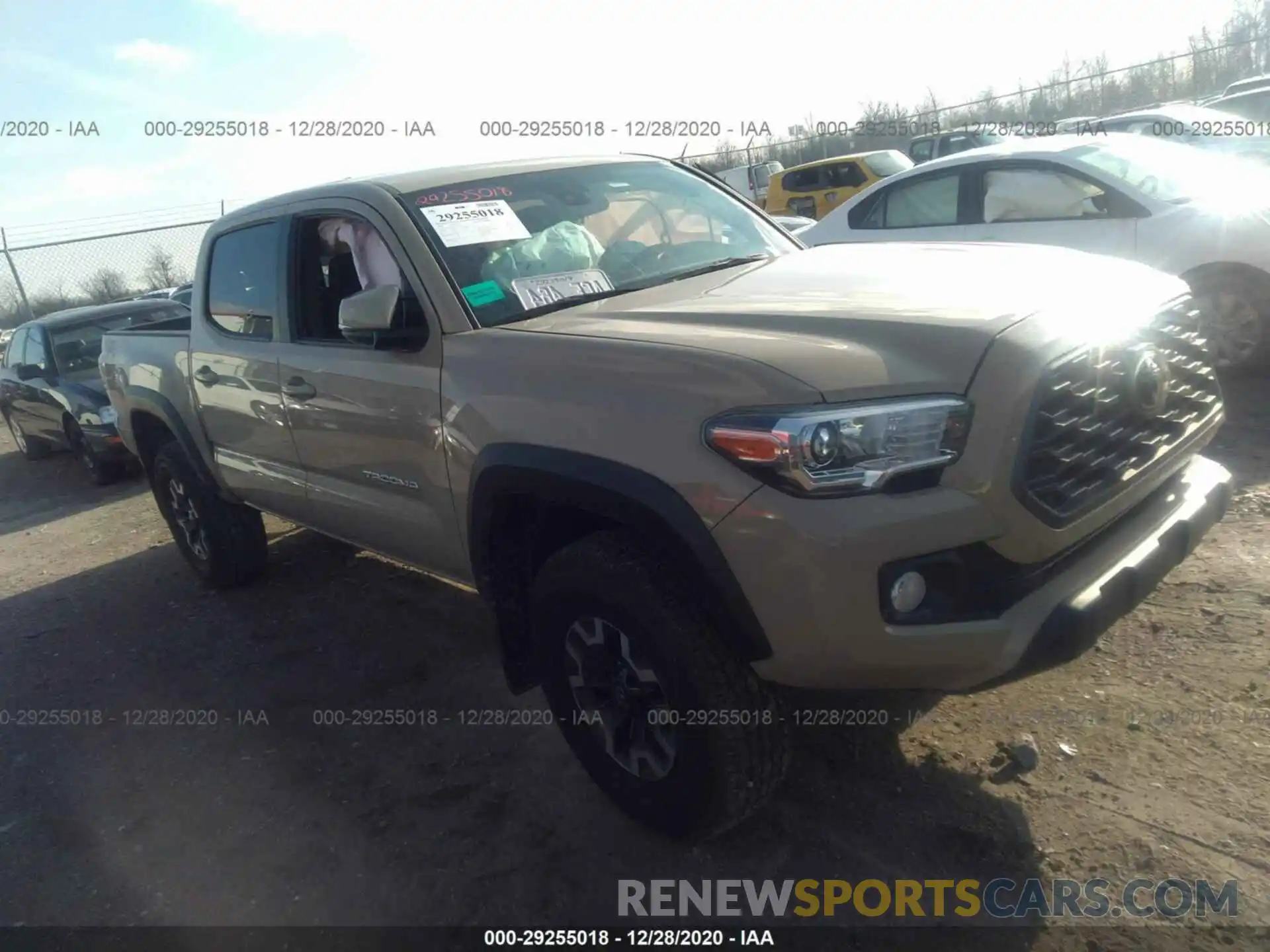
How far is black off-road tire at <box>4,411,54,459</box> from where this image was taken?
1058 centimetres

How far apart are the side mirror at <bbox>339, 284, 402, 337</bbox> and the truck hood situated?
40 cm

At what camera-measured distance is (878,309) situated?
2676 millimetres

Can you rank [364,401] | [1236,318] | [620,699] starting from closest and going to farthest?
[620,699], [364,401], [1236,318]

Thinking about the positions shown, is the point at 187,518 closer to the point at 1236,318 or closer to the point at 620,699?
the point at 620,699

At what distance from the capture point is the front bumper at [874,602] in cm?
224

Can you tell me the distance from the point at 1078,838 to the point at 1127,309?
1.43 metres

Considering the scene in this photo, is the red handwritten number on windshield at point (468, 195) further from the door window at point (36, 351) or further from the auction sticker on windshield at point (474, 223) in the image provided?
the door window at point (36, 351)

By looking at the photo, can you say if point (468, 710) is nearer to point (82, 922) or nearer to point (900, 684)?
point (82, 922)

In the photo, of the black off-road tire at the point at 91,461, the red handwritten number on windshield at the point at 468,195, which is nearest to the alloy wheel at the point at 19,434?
the black off-road tire at the point at 91,461

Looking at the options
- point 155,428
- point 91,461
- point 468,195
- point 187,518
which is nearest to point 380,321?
point 468,195

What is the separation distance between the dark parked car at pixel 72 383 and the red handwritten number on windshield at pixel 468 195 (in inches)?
251

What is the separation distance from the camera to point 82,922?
118 inches

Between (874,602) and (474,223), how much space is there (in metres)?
1.98

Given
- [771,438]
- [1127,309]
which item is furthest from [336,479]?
[1127,309]
